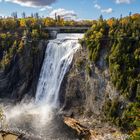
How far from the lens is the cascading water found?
64.3 meters

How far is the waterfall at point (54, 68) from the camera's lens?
259 ft

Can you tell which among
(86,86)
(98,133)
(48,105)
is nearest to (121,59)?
(86,86)

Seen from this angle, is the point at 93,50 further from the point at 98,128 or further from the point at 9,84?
the point at 9,84

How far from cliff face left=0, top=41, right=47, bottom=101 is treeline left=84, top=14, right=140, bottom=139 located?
15.6 metres

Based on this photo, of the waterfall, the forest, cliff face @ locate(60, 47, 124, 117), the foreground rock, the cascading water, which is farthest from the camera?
the waterfall

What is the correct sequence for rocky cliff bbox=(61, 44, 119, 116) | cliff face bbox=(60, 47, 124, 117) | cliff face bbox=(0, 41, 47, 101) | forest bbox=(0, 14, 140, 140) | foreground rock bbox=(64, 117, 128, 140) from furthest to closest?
cliff face bbox=(0, 41, 47, 101) → rocky cliff bbox=(61, 44, 119, 116) → cliff face bbox=(60, 47, 124, 117) → forest bbox=(0, 14, 140, 140) → foreground rock bbox=(64, 117, 128, 140)

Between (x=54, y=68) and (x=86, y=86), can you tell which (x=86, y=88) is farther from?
(x=54, y=68)

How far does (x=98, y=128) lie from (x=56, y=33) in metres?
42.5

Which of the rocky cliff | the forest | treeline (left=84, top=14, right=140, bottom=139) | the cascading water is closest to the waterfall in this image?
the cascading water

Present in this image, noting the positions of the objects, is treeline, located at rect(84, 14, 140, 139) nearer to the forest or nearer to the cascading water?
the forest

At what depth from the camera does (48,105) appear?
77.9 meters

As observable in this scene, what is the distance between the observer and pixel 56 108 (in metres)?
75.9

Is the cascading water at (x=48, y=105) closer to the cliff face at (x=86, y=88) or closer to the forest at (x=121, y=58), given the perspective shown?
the cliff face at (x=86, y=88)

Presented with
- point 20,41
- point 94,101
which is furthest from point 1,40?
point 94,101
